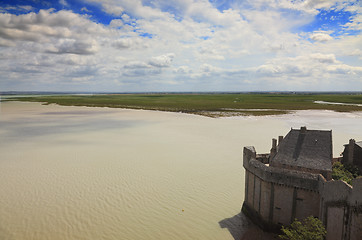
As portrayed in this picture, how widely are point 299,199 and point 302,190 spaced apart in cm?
62

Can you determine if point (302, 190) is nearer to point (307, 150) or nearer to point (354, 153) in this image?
point (307, 150)

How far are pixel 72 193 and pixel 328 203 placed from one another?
1991cm

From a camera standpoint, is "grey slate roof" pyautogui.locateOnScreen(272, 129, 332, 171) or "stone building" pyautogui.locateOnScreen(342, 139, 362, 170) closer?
"grey slate roof" pyautogui.locateOnScreen(272, 129, 332, 171)

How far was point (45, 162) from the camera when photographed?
29547mm

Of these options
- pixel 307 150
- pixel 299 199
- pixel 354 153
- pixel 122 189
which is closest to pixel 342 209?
pixel 299 199

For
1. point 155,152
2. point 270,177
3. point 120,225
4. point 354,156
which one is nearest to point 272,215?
point 270,177

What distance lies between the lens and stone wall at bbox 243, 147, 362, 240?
1184 centimetres

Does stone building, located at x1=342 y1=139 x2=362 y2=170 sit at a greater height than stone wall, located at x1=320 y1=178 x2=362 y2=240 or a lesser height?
greater

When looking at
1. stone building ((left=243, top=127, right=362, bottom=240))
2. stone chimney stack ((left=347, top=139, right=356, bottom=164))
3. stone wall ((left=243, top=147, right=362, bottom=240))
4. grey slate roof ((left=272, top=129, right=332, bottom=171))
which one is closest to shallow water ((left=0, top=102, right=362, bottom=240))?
stone wall ((left=243, top=147, right=362, bottom=240))

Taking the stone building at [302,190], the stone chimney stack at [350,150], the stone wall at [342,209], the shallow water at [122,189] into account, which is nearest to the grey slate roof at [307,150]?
the stone building at [302,190]

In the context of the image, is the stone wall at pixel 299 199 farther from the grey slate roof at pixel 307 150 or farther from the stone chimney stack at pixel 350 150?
the stone chimney stack at pixel 350 150

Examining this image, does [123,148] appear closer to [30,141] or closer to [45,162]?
[45,162]

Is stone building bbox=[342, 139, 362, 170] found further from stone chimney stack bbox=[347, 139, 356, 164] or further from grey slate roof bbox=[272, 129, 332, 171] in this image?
grey slate roof bbox=[272, 129, 332, 171]

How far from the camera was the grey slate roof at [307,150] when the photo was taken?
1622 cm
